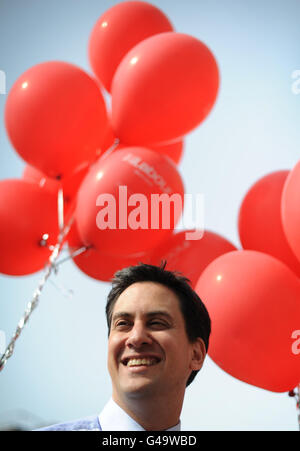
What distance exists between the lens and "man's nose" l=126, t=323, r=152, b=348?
0.99 meters

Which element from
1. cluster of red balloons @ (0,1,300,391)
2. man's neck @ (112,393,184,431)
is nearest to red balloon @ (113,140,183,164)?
cluster of red balloons @ (0,1,300,391)

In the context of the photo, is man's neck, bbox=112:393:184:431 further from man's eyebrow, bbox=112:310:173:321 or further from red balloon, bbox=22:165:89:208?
red balloon, bbox=22:165:89:208

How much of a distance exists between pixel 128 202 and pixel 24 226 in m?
0.35

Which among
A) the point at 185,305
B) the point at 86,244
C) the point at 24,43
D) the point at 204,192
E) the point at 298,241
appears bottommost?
the point at 185,305

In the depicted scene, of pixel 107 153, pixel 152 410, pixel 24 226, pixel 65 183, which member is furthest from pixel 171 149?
pixel 152 410

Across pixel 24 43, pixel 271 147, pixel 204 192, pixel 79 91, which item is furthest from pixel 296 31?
pixel 24 43

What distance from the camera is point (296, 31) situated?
1.92 meters

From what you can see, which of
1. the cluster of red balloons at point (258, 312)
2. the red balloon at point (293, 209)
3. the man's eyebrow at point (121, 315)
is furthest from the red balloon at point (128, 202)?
the man's eyebrow at point (121, 315)

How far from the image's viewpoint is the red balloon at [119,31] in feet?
6.39

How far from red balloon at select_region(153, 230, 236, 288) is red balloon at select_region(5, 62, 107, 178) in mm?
431

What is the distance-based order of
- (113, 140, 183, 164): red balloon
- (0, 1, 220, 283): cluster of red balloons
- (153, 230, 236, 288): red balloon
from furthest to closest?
(113, 140, 183, 164): red balloon → (153, 230, 236, 288): red balloon → (0, 1, 220, 283): cluster of red balloons

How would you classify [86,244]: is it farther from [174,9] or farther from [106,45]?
[174,9]

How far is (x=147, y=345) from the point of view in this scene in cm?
100

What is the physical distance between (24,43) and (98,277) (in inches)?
40.7
